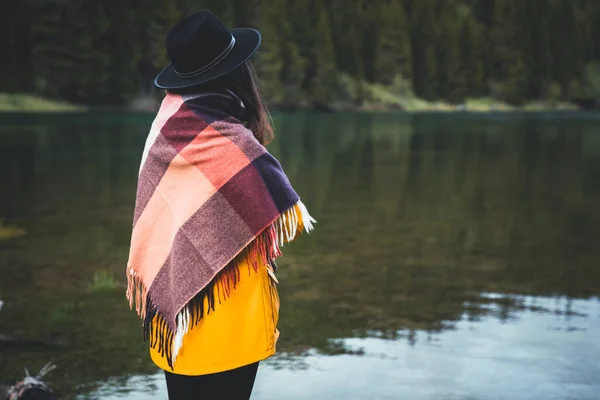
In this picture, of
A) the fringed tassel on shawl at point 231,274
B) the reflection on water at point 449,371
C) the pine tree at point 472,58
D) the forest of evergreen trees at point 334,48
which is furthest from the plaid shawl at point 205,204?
the pine tree at point 472,58

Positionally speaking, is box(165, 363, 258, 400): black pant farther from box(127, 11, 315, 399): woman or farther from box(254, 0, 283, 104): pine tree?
box(254, 0, 283, 104): pine tree

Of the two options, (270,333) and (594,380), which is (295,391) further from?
(270,333)

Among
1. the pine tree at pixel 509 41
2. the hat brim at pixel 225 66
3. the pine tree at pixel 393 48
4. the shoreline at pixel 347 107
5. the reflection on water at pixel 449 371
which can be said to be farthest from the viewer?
the pine tree at pixel 509 41

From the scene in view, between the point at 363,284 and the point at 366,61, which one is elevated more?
the point at 363,284

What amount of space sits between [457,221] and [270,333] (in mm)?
12975

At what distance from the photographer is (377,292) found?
377 inches

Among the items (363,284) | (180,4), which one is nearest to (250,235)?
(363,284)

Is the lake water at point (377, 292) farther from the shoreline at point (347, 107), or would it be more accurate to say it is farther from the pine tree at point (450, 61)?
the pine tree at point (450, 61)

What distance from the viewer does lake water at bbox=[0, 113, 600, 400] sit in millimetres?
6574

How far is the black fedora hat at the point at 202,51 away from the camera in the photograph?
2895 mm

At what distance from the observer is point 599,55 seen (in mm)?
132750

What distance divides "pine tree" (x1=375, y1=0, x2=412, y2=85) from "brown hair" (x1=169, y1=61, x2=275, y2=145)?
361 ft

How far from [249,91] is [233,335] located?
0.79m

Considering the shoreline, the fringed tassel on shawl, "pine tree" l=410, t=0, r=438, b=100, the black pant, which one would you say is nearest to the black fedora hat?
the fringed tassel on shawl
